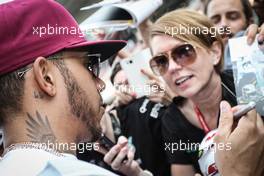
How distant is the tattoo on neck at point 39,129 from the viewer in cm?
88

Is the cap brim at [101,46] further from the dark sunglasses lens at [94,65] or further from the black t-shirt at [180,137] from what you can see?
the black t-shirt at [180,137]

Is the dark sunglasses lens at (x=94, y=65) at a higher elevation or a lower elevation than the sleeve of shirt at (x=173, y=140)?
higher

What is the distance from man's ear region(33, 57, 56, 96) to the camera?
0.86 m

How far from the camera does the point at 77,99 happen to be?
2.99 ft

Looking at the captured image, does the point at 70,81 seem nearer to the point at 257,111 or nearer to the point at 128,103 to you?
the point at 257,111

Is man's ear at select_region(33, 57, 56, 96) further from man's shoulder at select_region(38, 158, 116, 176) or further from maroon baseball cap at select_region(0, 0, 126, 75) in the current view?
man's shoulder at select_region(38, 158, 116, 176)

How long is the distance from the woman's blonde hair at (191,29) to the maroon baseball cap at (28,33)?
356 mm

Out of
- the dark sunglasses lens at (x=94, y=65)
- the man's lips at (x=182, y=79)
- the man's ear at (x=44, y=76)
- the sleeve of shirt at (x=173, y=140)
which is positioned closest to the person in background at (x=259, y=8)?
the man's lips at (x=182, y=79)

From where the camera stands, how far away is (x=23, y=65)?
86 centimetres

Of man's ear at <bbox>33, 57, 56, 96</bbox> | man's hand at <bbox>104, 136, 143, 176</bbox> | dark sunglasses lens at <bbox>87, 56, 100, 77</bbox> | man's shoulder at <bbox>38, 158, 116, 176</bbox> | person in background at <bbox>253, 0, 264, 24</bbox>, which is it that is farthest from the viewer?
man's hand at <bbox>104, 136, 143, 176</bbox>

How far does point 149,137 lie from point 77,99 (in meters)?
0.48

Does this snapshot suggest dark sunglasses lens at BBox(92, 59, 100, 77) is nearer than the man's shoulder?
No

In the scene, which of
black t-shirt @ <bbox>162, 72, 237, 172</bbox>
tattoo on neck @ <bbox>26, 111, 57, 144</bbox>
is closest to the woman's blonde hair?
black t-shirt @ <bbox>162, 72, 237, 172</bbox>

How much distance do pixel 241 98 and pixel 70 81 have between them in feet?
1.43
